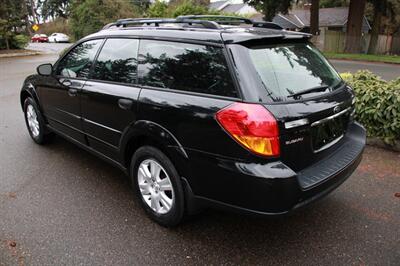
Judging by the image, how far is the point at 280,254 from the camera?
2.91 meters

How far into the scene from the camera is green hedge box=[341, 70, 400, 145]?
16.3 ft

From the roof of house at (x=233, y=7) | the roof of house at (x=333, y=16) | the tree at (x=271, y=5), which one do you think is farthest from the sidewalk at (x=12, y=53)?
the roof of house at (x=233, y=7)

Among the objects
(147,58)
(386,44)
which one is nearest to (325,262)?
(147,58)

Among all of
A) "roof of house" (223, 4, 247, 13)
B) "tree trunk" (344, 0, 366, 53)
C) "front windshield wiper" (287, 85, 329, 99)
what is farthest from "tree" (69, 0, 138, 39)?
"front windshield wiper" (287, 85, 329, 99)

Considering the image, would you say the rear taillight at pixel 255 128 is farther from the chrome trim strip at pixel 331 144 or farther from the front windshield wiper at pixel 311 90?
the chrome trim strip at pixel 331 144

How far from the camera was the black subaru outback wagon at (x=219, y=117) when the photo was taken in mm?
2537

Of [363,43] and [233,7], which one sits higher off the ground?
[233,7]

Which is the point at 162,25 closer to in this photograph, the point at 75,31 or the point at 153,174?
the point at 153,174

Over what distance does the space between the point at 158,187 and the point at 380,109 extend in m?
3.51

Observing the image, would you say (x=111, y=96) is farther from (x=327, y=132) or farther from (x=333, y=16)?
(x=333, y=16)

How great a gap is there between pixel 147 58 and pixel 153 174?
103cm

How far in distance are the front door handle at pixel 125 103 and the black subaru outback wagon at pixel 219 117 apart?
16 millimetres

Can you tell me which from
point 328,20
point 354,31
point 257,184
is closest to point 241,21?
point 257,184

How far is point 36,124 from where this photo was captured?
5320mm
